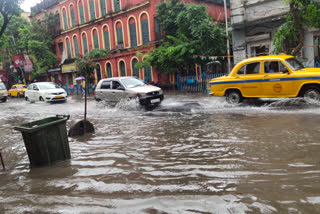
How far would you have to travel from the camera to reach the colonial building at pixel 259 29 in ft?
51.3

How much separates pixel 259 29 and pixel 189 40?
517 centimetres

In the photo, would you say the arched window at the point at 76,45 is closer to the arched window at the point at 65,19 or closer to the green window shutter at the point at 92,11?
the arched window at the point at 65,19

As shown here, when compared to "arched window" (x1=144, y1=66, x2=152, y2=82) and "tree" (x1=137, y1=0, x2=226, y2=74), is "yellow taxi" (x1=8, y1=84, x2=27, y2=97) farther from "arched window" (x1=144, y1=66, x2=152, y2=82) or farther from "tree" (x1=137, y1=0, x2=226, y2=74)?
"tree" (x1=137, y1=0, x2=226, y2=74)

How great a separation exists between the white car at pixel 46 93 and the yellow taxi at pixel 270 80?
12614 mm

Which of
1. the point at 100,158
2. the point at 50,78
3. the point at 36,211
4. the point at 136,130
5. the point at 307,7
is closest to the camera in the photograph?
the point at 36,211

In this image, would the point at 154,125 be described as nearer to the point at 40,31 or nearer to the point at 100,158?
the point at 100,158

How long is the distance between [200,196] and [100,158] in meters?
2.57

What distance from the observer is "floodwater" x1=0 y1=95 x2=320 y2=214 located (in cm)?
320

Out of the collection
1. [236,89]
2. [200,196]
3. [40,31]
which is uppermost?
[40,31]

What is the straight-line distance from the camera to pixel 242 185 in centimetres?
355

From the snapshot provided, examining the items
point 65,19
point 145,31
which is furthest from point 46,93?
point 65,19

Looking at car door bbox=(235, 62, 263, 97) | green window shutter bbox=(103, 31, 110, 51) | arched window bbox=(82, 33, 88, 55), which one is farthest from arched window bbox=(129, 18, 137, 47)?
car door bbox=(235, 62, 263, 97)

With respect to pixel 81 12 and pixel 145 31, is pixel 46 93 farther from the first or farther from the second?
pixel 81 12

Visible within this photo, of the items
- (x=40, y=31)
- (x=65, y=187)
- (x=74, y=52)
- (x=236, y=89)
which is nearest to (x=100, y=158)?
(x=65, y=187)
